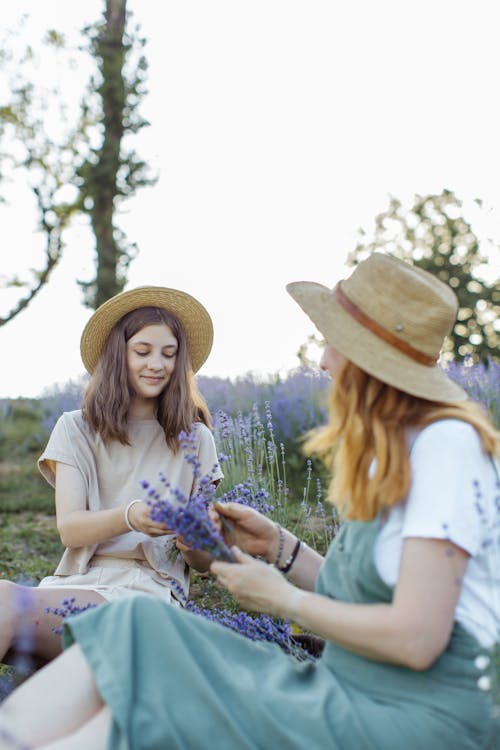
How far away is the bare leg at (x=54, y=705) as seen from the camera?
5.72 feet

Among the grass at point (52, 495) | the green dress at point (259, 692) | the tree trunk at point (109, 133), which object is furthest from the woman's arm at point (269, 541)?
the tree trunk at point (109, 133)

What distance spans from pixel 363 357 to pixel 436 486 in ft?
1.11

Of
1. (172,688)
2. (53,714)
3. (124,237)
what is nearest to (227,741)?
(172,688)

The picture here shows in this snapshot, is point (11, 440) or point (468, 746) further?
point (11, 440)

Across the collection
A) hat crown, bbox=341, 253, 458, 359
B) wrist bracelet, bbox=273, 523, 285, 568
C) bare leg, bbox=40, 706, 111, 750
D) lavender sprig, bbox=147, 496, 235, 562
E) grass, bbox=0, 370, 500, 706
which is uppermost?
hat crown, bbox=341, 253, 458, 359

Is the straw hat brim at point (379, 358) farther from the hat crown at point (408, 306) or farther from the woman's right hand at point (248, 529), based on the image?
the woman's right hand at point (248, 529)

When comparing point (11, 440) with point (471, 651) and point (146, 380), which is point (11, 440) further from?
point (471, 651)

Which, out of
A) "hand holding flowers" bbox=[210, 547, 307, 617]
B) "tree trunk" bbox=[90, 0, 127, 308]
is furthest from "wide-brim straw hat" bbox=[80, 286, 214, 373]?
"tree trunk" bbox=[90, 0, 127, 308]

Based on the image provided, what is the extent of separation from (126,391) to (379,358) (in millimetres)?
1476

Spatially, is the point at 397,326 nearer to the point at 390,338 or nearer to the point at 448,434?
the point at 390,338

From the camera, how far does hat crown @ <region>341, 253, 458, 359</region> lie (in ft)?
6.48

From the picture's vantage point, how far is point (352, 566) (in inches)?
74.6

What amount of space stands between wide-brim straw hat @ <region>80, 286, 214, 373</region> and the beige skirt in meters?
0.83

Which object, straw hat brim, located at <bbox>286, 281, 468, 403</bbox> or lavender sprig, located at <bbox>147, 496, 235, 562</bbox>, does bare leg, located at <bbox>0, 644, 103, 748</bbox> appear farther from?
straw hat brim, located at <bbox>286, 281, 468, 403</bbox>
